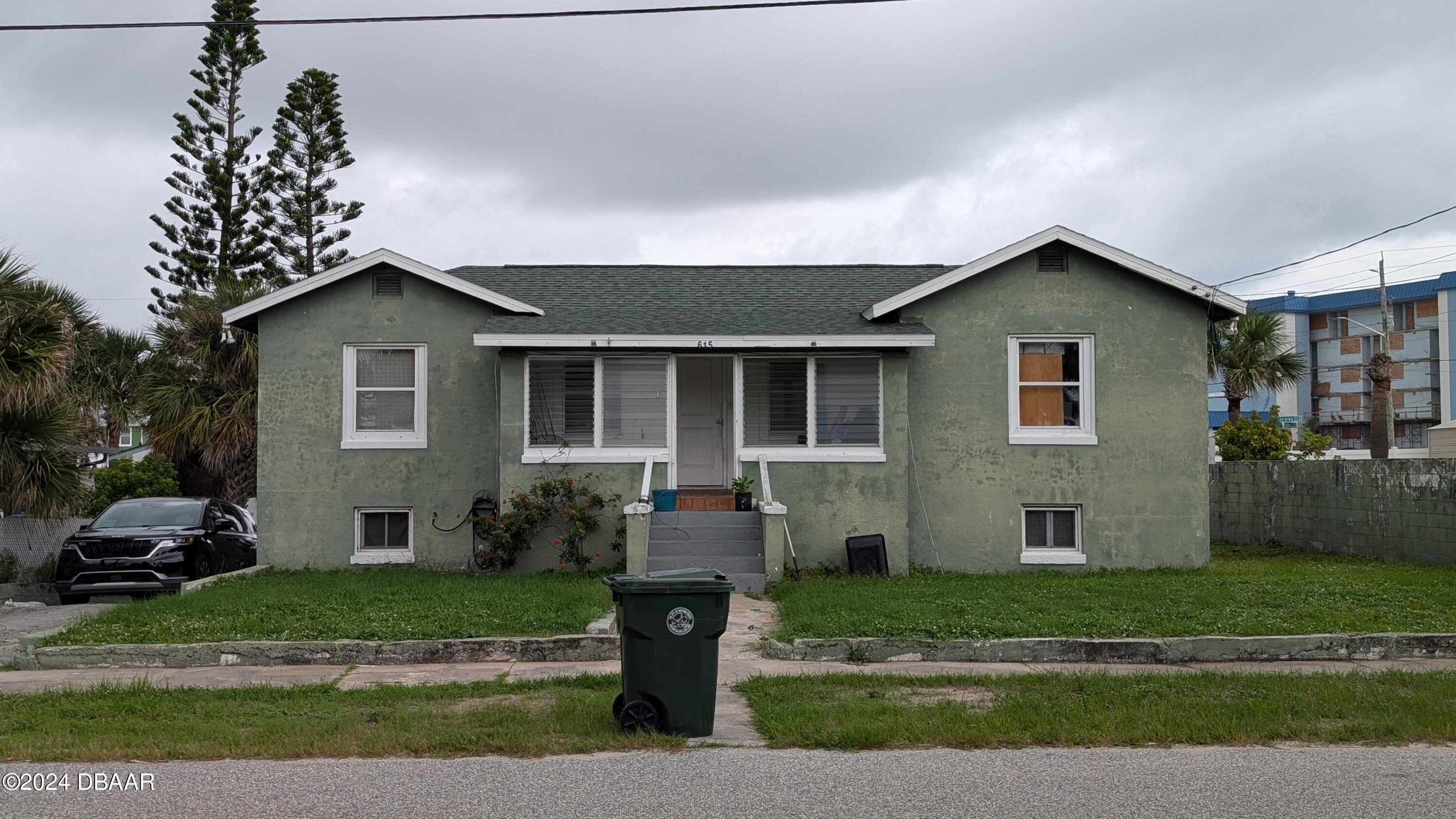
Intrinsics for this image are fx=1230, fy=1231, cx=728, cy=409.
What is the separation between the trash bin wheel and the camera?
7.94 metres

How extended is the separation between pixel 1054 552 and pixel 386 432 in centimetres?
973

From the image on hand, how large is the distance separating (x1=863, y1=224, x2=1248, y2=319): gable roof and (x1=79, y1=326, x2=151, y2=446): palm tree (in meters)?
17.1

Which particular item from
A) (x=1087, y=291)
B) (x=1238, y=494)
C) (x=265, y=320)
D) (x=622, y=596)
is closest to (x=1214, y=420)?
(x=1238, y=494)

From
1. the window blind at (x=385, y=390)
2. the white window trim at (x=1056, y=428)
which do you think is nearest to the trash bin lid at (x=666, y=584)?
the white window trim at (x=1056, y=428)

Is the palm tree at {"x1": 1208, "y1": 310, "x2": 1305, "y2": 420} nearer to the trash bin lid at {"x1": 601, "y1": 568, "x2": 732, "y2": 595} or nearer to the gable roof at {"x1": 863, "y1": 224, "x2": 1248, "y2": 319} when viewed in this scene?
the gable roof at {"x1": 863, "y1": 224, "x2": 1248, "y2": 319}

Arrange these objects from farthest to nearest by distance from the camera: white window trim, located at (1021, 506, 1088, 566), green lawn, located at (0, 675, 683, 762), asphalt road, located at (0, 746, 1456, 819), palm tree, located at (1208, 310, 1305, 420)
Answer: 1. palm tree, located at (1208, 310, 1305, 420)
2. white window trim, located at (1021, 506, 1088, 566)
3. green lawn, located at (0, 675, 683, 762)
4. asphalt road, located at (0, 746, 1456, 819)

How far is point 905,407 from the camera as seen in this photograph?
668 inches

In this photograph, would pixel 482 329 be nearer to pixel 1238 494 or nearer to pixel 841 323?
pixel 841 323

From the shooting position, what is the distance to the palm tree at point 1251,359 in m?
32.8

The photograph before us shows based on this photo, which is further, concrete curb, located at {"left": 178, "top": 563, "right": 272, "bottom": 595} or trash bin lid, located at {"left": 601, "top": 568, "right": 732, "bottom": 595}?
concrete curb, located at {"left": 178, "top": 563, "right": 272, "bottom": 595}

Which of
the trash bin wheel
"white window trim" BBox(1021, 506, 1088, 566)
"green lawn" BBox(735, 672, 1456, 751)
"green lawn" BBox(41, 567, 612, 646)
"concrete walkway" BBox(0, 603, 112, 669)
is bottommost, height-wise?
"concrete walkway" BBox(0, 603, 112, 669)

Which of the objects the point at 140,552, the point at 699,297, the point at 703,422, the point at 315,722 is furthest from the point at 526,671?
the point at 699,297

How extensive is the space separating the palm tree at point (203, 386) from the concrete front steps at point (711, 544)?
10.4 metres

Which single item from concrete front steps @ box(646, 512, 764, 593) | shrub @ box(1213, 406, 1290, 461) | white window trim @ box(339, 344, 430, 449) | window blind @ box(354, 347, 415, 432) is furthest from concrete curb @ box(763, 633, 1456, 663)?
shrub @ box(1213, 406, 1290, 461)
